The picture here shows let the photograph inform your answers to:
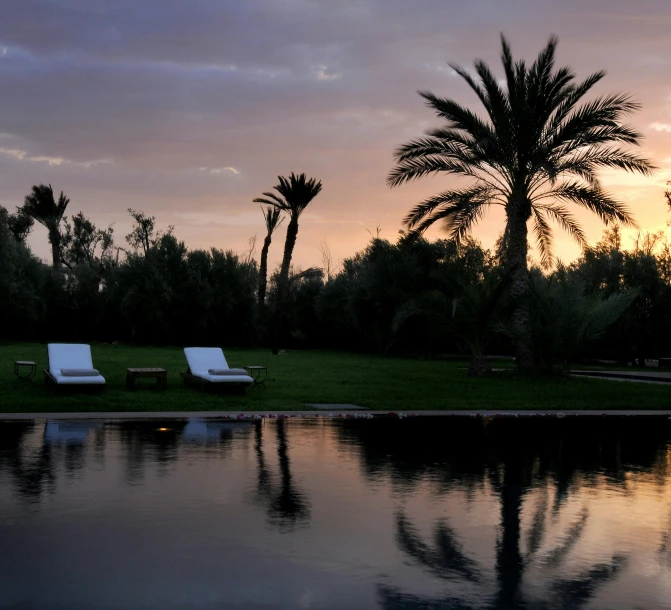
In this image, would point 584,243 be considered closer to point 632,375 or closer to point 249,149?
point 632,375

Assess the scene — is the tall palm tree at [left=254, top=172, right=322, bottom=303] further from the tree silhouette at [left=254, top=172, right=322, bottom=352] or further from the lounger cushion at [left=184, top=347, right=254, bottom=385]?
the lounger cushion at [left=184, top=347, right=254, bottom=385]

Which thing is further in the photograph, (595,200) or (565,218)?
(565,218)

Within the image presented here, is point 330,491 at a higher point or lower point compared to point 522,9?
lower

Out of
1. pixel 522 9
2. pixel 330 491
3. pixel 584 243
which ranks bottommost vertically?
pixel 330 491

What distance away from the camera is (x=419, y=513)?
8.33 m

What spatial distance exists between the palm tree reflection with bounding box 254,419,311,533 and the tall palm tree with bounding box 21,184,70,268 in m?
68.6

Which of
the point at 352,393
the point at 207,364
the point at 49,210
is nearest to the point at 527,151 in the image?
the point at 352,393

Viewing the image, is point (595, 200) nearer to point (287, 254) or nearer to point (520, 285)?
point (520, 285)

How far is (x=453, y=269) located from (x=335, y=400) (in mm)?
24492

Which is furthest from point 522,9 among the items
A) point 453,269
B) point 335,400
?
point 453,269

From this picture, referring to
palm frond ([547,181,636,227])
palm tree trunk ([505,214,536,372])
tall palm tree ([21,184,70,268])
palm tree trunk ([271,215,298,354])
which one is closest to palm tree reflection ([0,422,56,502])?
palm tree trunk ([505,214,536,372])

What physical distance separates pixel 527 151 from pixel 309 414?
1313cm

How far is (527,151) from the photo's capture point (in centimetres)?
2636

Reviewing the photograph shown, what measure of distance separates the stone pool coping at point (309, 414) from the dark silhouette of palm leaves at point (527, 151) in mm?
8863
